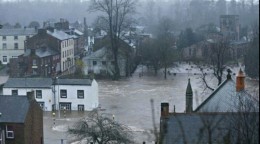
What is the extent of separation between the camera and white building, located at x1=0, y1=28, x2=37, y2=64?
6800 cm

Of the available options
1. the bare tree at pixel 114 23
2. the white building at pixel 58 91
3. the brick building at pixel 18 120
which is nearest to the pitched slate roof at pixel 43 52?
the bare tree at pixel 114 23

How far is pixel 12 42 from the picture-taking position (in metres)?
68.1

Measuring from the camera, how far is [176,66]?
67.8 meters

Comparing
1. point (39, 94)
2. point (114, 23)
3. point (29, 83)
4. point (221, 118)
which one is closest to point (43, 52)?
point (114, 23)

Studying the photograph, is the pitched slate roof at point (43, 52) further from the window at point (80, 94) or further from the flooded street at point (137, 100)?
the window at point (80, 94)

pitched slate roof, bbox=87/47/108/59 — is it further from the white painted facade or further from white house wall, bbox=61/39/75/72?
the white painted facade

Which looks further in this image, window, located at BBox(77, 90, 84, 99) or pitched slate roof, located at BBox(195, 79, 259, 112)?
window, located at BBox(77, 90, 84, 99)

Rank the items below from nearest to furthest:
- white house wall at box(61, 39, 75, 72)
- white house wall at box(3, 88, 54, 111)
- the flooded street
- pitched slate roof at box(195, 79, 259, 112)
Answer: pitched slate roof at box(195, 79, 259, 112) < the flooded street < white house wall at box(3, 88, 54, 111) < white house wall at box(61, 39, 75, 72)

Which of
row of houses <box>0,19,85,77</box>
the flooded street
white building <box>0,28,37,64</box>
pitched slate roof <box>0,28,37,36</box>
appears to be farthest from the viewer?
pitched slate roof <box>0,28,37,36</box>

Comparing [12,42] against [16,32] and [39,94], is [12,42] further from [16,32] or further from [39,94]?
[39,94]

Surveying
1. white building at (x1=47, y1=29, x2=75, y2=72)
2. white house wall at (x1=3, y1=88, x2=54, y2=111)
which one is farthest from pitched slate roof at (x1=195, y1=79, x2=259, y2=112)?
white building at (x1=47, y1=29, x2=75, y2=72)

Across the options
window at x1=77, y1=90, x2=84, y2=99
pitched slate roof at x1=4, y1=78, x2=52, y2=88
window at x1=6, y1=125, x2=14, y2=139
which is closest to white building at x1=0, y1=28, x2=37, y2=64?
pitched slate roof at x1=4, y1=78, x2=52, y2=88

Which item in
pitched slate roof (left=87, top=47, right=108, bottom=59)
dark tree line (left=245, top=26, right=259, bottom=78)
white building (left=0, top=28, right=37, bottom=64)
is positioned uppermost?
white building (left=0, top=28, right=37, bottom=64)

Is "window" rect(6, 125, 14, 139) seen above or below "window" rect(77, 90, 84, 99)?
below
